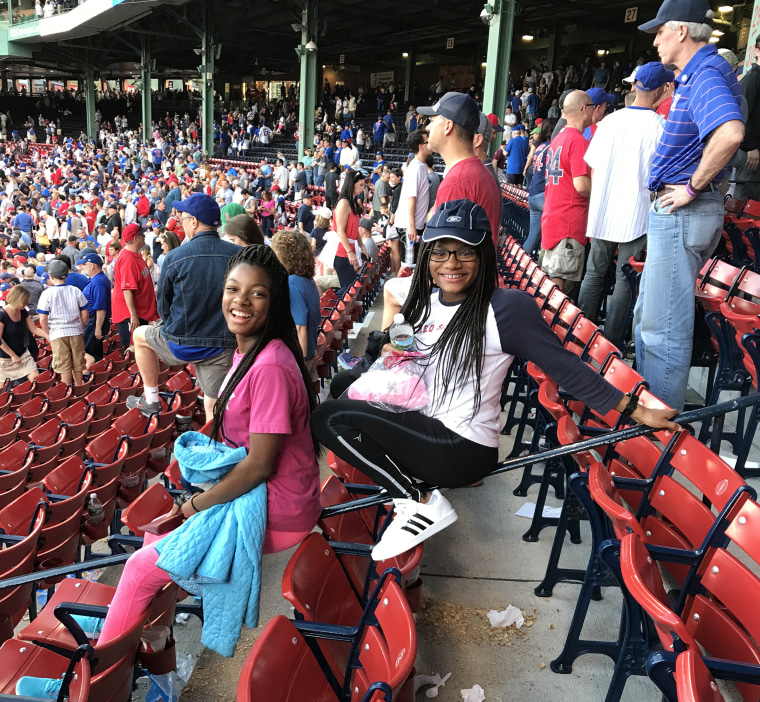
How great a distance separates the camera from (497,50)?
11.3 metres

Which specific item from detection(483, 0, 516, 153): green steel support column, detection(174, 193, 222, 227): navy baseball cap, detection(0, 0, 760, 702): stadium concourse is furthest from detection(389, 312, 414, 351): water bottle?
detection(483, 0, 516, 153): green steel support column


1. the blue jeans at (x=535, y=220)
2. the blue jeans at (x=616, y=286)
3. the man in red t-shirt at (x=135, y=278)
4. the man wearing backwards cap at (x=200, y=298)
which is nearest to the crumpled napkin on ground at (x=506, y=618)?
the man wearing backwards cap at (x=200, y=298)

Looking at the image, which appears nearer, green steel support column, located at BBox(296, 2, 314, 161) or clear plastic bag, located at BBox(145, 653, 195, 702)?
clear plastic bag, located at BBox(145, 653, 195, 702)

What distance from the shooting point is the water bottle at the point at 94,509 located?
3.58m

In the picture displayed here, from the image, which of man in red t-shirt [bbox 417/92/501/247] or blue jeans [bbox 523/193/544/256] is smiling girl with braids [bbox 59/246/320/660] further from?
blue jeans [bbox 523/193/544/256]

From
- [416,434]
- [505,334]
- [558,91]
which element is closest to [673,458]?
[505,334]

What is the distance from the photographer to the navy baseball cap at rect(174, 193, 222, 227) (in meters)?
3.96

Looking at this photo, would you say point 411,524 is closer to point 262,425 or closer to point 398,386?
point 398,386

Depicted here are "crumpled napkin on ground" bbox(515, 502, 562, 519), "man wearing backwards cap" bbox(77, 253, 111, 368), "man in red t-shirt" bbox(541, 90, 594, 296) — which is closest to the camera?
"crumpled napkin on ground" bbox(515, 502, 562, 519)

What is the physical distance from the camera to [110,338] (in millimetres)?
9438

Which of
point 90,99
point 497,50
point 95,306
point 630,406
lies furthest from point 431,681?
point 90,99

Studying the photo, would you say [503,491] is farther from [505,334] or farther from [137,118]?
[137,118]

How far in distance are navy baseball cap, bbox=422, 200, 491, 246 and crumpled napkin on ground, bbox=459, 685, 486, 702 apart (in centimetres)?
141

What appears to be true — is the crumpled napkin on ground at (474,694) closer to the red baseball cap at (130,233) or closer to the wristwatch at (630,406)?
the wristwatch at (630,406)
